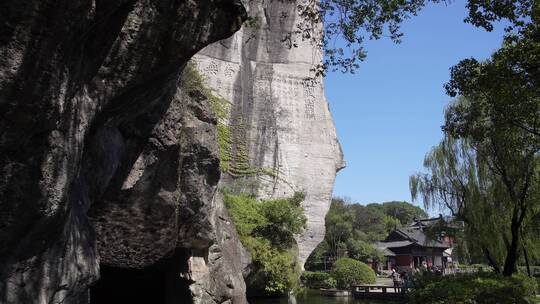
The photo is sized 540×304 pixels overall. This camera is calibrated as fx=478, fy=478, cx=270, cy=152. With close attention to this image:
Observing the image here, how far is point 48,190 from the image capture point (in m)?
4.19

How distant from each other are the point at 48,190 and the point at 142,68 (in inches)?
73.4

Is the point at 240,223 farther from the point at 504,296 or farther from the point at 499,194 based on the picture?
the point at 504,296

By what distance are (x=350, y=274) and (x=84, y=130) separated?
24.7 m

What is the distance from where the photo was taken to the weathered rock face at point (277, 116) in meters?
27.2

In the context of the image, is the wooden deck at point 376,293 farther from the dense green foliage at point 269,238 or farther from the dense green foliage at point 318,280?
the dense green foliage at point 269,238

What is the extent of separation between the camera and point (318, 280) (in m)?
29.3

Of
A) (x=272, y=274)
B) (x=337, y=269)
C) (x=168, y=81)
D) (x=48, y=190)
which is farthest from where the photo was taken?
(x=337, y=269)

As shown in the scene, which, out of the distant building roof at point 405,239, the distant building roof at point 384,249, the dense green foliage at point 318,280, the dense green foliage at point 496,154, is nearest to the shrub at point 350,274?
the dense green foliage at point 318,280

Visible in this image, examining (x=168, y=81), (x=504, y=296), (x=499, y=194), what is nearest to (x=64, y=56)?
(x=168, y=81)

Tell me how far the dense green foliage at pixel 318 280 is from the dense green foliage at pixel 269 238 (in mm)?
6570

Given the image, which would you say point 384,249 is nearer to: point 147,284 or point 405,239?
point 405,239

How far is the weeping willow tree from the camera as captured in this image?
Answer: 12.6 m

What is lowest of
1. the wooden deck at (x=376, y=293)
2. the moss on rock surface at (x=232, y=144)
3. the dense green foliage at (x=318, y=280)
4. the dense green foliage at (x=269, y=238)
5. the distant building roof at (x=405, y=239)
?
the wooden deck at (x=376, y=293)


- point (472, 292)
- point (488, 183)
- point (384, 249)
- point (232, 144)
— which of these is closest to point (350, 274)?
point (232, 144)
